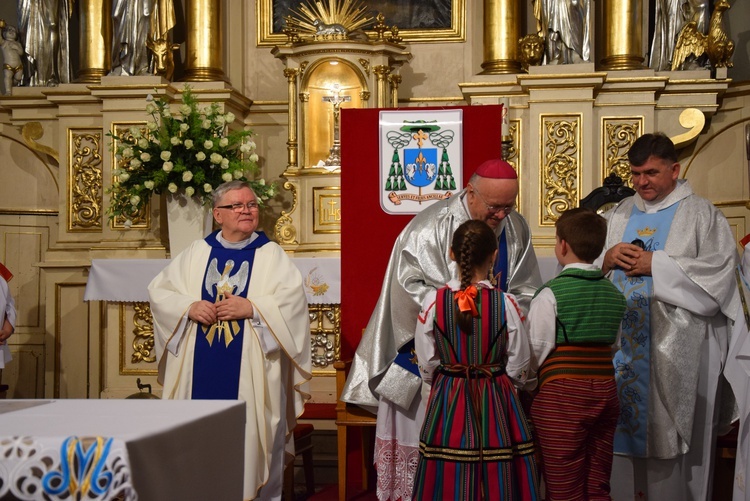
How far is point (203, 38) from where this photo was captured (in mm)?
8078

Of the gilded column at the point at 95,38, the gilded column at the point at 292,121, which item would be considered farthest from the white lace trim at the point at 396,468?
the gilded column at the point at 95,38

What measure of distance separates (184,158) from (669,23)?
381cm

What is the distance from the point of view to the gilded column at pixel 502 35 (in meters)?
7.79

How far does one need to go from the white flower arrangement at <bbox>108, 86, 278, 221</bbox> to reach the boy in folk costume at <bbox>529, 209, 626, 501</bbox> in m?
3.23

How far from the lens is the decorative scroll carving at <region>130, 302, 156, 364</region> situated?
7.18 metres

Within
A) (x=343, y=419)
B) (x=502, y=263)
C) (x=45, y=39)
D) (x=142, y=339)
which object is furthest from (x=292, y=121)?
(x=502, y=263)

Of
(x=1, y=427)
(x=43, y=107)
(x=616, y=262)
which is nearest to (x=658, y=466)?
(x=616, y=262)

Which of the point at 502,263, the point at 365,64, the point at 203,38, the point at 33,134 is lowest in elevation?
the point at 502,263

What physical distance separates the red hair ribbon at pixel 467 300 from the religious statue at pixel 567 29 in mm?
4258

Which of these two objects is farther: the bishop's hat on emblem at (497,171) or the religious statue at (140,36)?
the religious statue at (140,36)

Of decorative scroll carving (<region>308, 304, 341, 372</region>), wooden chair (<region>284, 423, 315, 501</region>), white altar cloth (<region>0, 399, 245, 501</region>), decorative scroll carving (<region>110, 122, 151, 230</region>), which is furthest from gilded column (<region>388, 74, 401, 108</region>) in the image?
white altar cloth (<region>0, 399, 245, 501</region>)

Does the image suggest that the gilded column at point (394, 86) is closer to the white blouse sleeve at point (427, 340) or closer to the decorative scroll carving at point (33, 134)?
the decorative scroll carving at point (33, 134)

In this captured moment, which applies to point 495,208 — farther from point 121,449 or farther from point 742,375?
point 121,449

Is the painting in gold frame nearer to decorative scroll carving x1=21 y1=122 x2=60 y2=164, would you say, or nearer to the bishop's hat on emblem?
decorative scroll carving x1=21 y1=122 x2=60 y2=164
